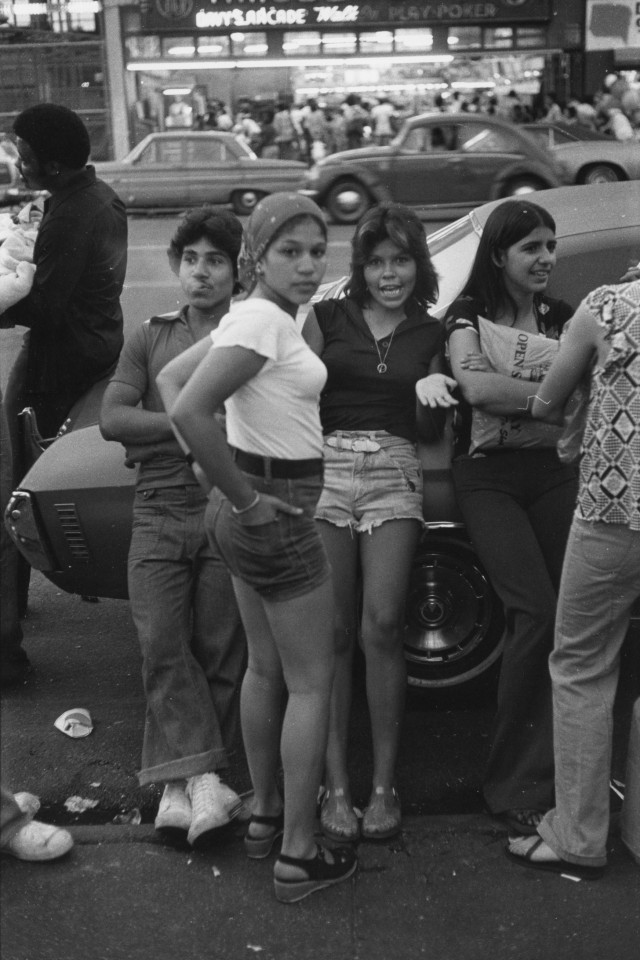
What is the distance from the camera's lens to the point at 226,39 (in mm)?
27922

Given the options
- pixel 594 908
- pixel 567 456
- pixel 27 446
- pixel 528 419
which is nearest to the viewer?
pixel 594 908

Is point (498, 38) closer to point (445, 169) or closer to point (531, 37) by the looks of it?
point (531, 37)

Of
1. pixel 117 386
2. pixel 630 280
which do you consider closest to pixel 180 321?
pixel 117 386

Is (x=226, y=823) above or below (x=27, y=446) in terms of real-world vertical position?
below

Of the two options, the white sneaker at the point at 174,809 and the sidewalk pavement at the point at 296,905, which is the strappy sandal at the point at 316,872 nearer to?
the sidewalk pavement at the point at 296,905

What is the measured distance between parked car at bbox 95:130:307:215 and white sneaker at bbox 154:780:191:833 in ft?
55.0

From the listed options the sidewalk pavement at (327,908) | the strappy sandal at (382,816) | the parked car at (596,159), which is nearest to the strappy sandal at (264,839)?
the sidewalk pavement at (327,908)

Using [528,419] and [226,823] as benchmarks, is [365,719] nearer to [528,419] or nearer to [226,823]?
[226,823]

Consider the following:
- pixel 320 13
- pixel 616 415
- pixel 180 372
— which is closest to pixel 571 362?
pixel 616 415

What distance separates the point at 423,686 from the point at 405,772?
405 mm

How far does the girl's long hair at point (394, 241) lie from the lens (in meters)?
3.51

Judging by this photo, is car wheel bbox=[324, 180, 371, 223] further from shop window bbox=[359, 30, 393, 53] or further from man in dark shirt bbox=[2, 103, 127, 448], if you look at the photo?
man in dark shirt bbox=[2, 103, 127, 448]

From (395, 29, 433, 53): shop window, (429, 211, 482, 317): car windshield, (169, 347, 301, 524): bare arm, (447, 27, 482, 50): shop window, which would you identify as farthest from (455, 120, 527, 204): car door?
(169, 347, 301, 524): bare arm

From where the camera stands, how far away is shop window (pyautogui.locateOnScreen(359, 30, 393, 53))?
27.4 meters
